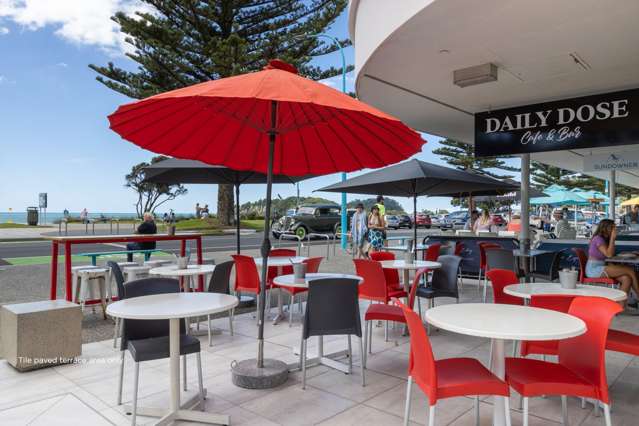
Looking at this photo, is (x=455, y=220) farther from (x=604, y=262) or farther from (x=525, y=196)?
(x=604, y=262)

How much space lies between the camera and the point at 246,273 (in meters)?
5.06

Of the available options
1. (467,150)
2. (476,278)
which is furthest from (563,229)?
(467,150)

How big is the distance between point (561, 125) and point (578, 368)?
3966 millimetres

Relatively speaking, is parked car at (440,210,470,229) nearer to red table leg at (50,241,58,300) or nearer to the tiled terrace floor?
the tiled terrace floor

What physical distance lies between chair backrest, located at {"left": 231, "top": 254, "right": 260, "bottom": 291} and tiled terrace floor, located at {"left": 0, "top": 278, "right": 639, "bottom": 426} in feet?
3.25

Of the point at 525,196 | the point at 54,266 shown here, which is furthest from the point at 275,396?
the point at 525,196

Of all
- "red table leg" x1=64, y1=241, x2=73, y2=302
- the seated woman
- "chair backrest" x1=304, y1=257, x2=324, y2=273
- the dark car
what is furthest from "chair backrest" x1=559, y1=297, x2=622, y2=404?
the dark car

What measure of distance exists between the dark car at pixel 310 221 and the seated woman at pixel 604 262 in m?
13.8

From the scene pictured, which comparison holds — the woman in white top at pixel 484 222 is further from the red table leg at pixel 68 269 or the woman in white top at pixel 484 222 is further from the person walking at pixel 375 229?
the red table leg at pixel 68 269

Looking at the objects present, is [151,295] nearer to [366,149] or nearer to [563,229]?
[366,149]

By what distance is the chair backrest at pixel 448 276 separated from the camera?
15.6 ft

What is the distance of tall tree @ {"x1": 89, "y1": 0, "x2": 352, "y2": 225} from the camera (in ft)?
53.6

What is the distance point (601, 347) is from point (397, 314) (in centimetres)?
162

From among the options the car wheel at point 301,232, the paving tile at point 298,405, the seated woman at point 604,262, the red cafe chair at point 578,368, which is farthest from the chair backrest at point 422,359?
the car wheel at point 301,232
